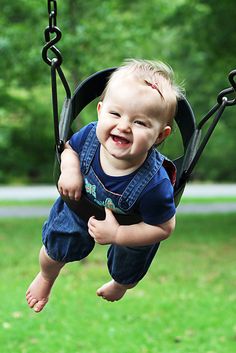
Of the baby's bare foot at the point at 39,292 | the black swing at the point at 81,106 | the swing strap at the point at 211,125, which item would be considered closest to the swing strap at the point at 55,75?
the black swing at the point at 81,106

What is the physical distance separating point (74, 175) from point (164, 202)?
0.30 m

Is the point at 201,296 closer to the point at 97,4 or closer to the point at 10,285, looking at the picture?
the point at 10,285

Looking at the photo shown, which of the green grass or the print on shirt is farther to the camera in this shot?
the green grass

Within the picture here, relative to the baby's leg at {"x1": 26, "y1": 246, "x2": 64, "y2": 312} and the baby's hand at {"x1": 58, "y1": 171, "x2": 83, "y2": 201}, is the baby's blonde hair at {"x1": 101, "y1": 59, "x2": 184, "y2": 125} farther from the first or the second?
the baby's leg at {"x1": 26, "y1": 246, "x2": 64, "y2": 312}

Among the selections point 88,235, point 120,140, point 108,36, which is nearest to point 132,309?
point 108,36

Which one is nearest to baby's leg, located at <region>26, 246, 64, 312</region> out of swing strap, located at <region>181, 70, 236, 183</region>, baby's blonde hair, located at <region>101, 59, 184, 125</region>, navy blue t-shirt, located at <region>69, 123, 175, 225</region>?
navy blue t-shirt, located at <region>69, 123, 175, 225</region>

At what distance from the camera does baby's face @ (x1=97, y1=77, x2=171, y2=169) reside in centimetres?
179

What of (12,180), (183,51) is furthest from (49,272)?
(12,180)

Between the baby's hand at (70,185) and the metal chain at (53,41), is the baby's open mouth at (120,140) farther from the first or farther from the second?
the metal chain at (53,41)

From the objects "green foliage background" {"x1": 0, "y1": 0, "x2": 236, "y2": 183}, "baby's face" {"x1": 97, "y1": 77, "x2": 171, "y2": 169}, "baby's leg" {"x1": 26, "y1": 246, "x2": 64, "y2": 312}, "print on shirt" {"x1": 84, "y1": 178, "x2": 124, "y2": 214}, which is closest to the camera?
"baby's face" {"x1": 97, "y1": 77, "x2": 171, "y2": 169}

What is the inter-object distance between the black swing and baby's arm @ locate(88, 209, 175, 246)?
0.12 feet

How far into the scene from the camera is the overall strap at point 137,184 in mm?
1888

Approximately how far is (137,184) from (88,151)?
0.72ft

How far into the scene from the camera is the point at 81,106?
2193 millimetres
